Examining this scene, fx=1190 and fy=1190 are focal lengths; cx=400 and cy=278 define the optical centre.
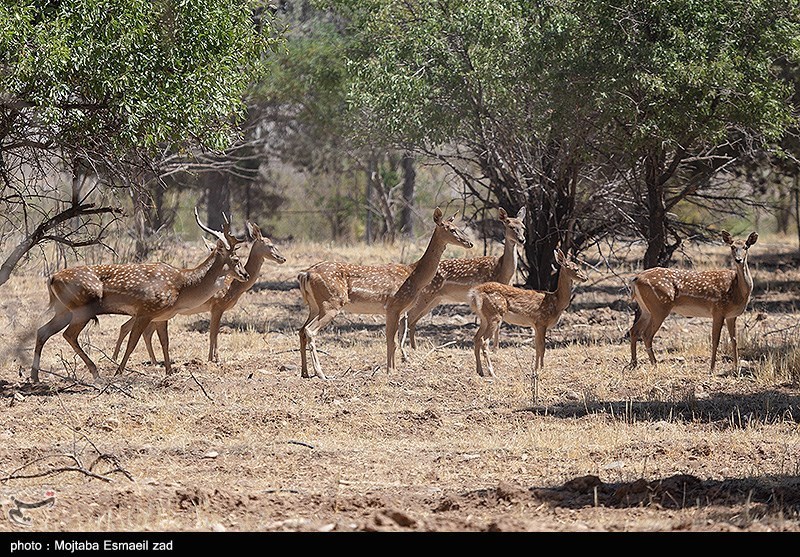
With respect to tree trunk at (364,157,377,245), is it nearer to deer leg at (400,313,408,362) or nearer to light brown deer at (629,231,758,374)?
deer leg at (400,313,408,362)

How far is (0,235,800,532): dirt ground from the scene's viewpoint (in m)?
7.40

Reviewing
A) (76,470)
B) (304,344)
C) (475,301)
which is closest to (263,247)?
(304,344)

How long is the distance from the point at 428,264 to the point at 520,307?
1198 millimetres

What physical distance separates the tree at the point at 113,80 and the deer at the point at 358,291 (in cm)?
209

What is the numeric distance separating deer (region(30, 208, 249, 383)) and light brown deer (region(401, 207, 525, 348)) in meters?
3.29

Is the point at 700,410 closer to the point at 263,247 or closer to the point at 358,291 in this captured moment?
the point at 358,291

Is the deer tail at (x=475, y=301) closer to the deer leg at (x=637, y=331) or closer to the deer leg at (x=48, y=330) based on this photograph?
the deer leg at (x=637, y=331)

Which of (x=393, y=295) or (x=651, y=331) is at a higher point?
(x=393, y=295)

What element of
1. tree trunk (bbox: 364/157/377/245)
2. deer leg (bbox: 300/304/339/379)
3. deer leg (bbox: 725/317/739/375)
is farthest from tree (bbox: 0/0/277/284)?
tree trunk (bbox: 364/157/377/245)

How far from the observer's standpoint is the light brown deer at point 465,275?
51.5 feet

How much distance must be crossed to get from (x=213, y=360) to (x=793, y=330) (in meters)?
8.46

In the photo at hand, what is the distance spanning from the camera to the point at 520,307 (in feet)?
45.9

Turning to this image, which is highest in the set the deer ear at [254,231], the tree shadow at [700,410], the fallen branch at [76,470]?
the deer ear at [254,231]

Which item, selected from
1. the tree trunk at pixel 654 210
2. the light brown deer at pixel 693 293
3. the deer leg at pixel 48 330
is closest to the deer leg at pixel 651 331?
the light brown deer at pixel 693 293
